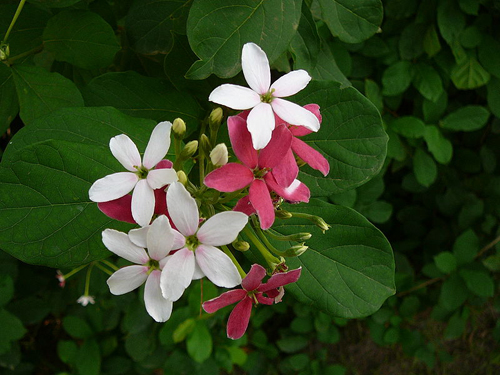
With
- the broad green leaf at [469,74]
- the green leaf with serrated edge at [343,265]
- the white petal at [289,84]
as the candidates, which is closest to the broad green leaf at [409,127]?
the broad green leaf at [469,74]

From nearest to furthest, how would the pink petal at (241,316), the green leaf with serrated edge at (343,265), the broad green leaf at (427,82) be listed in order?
the pink petal at (241,316)
the green leaf with serrated edge at (343,265)
the broad green leaf at (427,82)

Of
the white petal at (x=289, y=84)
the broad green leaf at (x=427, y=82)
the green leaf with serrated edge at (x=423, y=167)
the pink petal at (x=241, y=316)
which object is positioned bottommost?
the green leaf with serrated edge at (x=423, y=167)

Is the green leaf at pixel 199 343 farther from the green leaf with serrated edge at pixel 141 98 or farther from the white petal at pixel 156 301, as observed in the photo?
the white petal at pixel 156 301

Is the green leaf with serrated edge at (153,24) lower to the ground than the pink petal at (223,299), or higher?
higher

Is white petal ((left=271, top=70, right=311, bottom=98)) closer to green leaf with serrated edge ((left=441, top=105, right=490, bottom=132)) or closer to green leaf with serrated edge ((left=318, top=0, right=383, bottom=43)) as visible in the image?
green leaf with serrated edge ((left=318, top=0, right=383, bottom=43))

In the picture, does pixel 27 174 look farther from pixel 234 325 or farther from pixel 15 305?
pixel 15 305

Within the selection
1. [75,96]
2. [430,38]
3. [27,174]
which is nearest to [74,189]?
[27,174]

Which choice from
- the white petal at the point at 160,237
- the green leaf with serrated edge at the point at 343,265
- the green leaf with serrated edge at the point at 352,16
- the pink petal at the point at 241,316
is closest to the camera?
the white petal at the point at 160,237
